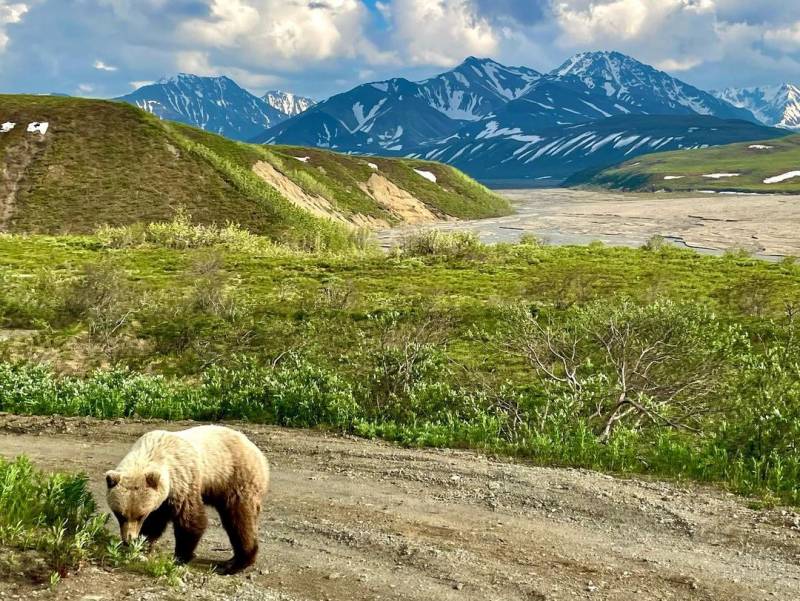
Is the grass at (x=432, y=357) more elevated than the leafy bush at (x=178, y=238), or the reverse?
the leafy bush at (x=178, y=238)

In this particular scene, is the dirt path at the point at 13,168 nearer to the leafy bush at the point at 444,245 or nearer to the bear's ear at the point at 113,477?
the leafy bush at the point at 444,245

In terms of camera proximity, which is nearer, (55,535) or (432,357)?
(55,535)

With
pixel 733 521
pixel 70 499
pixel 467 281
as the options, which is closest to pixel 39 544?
pixel 70 499

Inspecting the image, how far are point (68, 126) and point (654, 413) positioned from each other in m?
119

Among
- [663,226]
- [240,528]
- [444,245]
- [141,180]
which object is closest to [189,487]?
[240,528]

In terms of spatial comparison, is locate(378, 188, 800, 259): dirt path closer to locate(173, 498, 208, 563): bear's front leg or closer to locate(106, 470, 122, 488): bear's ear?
locate(173, 498, 208, 563): bear's front leg

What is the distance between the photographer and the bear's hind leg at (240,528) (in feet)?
24.5

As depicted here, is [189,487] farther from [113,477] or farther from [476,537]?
[476,537]

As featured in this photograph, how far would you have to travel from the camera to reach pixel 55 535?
719 centimetres

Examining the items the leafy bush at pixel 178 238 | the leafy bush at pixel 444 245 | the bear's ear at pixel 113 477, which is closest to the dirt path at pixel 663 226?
the leafy bush at pixel 444 245

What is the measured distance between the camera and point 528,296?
40.4 meters

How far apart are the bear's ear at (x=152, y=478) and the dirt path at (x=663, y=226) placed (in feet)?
284

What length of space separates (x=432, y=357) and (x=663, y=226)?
131m

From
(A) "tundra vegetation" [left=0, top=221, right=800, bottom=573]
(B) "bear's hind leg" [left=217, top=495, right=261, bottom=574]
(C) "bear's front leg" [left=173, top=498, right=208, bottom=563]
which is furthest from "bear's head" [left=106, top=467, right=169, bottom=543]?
(B) "bear's hind leg" [left=217, top=495, right=261, bottom=574]
